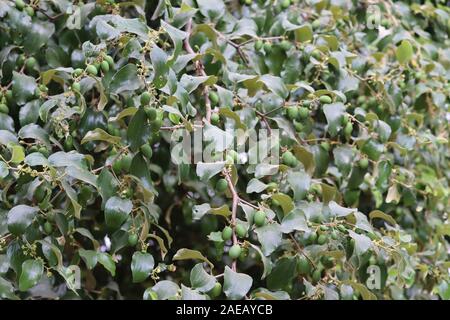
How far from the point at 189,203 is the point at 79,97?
460 mm

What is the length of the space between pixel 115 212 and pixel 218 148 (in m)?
0.22

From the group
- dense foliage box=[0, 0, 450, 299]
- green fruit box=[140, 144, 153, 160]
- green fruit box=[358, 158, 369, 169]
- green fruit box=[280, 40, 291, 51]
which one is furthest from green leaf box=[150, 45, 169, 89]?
green fruit box=[358, 158, 369, 169]

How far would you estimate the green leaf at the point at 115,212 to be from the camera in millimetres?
1243

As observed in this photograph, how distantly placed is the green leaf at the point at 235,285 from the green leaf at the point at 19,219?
0.35 m

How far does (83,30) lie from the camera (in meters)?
1.57

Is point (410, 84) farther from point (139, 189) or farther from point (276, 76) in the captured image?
point (139, 189)

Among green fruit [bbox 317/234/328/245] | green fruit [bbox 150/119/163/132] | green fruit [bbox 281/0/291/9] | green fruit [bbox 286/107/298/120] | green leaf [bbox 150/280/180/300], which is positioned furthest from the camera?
green fruit [bbox 281/0/291/9]

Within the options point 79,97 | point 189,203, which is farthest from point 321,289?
point 79,97

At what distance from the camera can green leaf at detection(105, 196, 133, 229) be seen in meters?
1.24

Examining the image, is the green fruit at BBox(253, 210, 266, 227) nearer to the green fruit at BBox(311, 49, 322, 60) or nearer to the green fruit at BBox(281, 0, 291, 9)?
the green fruit at BBox(311, 49, 322, 60)

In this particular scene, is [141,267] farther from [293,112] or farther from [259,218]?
[293,112]
